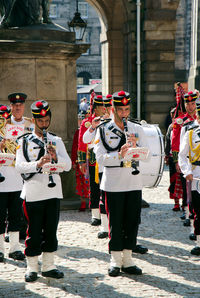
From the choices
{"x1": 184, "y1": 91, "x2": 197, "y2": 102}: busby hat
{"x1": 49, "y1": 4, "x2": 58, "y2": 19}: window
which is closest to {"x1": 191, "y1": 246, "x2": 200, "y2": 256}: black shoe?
{"x1": 184, "y1": 91, "x2": 197, "y2": 102}: busby hat

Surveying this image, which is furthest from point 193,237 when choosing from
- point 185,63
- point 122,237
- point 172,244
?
point 185,63

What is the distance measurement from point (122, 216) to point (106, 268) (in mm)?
686

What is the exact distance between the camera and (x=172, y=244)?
21.7ft

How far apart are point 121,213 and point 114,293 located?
942 mm

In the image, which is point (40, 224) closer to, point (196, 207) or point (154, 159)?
point (196, 207)

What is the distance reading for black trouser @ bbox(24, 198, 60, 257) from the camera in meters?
5.11

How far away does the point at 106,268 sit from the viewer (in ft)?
18.4

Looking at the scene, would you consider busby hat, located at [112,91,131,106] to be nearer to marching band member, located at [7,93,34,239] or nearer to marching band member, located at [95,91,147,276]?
marching band member, located at [95,91,147,276]

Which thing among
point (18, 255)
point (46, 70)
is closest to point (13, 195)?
point (18, 255)

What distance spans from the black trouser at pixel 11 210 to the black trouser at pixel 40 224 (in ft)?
3.12

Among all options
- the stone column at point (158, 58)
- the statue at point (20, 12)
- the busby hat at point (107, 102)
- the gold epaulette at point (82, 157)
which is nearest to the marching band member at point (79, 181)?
the gold epaulette at point (82, 157)

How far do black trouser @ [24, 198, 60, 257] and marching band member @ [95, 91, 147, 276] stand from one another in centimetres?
66

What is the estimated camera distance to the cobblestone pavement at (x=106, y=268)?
4.88m

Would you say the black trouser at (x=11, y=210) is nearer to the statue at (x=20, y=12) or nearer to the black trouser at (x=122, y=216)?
the black trouser at (x=122, y=216)
